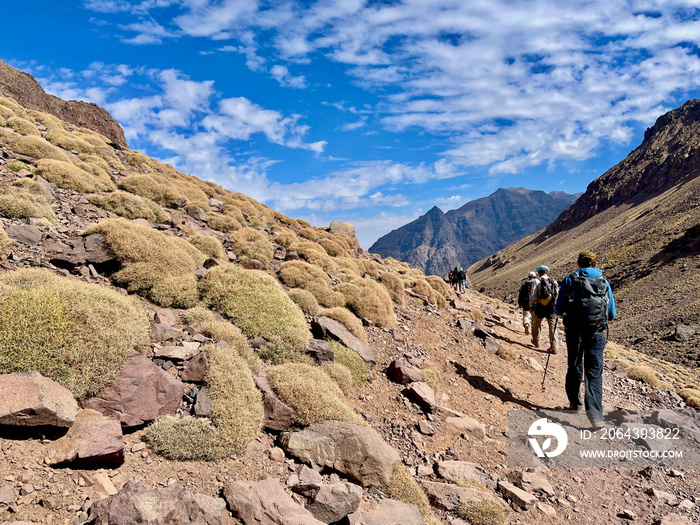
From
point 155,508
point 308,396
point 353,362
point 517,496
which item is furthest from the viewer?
point 353,362

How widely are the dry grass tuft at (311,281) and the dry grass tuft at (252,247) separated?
1137 mm

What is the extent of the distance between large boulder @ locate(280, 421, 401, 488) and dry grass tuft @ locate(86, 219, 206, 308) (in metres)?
4.48

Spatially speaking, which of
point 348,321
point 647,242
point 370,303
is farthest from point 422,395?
point 647,242

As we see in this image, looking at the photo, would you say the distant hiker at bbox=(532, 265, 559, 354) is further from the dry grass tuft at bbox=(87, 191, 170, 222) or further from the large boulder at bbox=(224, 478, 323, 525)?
the dry grass tuft at bbox=(87, 191, 170, 222)

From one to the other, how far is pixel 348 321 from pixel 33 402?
7299mm

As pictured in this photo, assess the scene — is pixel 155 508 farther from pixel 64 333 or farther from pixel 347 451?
pixel 64 333

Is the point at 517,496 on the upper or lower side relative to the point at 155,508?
lower

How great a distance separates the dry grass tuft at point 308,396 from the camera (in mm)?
5703

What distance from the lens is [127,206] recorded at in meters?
13.2

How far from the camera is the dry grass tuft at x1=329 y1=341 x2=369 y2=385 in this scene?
809 centimetres

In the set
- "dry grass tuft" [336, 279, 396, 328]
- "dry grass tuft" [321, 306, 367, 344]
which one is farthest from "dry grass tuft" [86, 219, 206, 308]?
"dry grass tuft" [336, 279, 396, 328]

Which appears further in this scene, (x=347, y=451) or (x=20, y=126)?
(x=20, y=126)

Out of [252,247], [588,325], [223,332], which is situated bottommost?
[588,325]

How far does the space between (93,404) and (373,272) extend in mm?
14201
